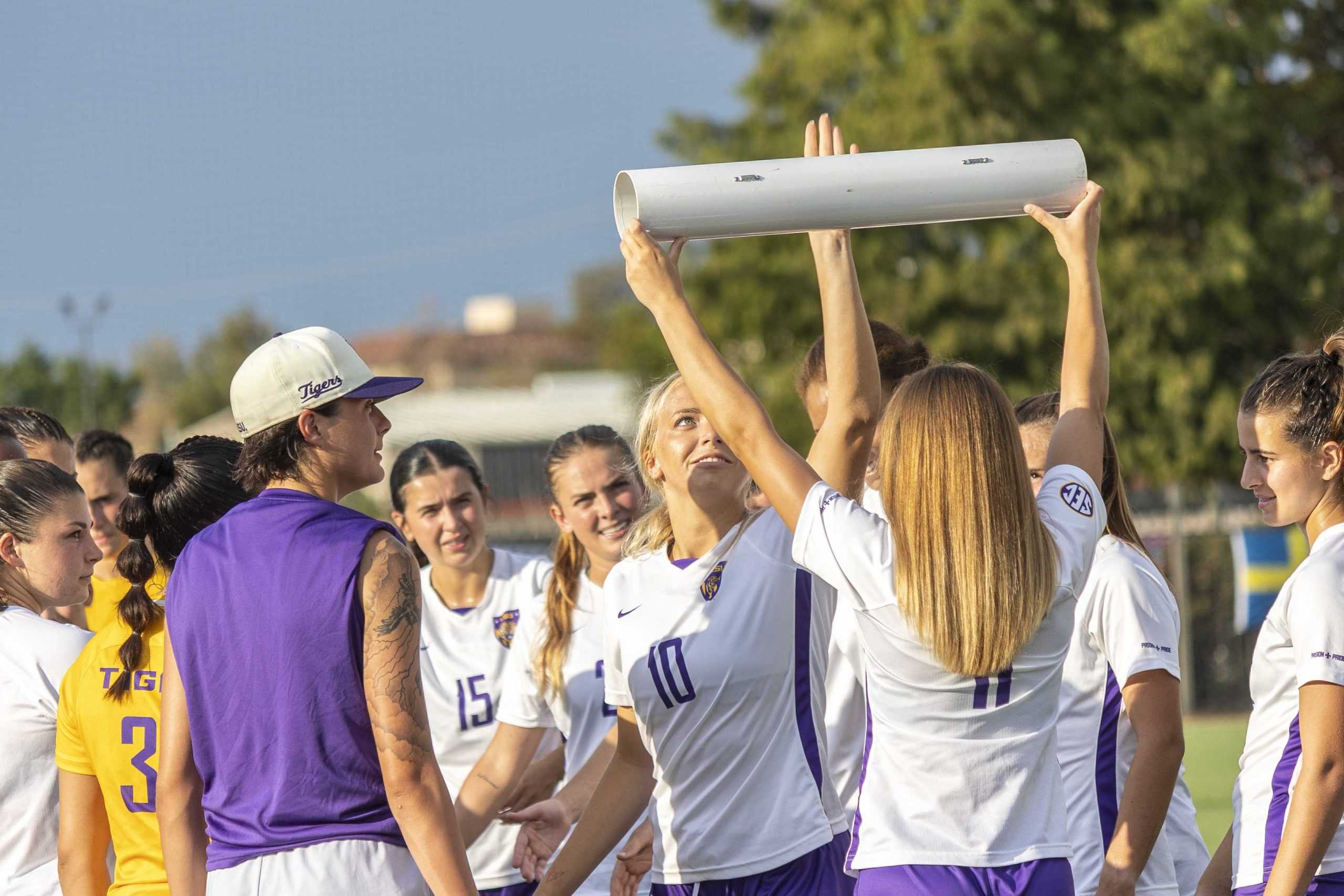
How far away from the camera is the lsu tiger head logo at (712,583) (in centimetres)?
380

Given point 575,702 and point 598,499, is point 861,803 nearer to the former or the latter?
point 575,702

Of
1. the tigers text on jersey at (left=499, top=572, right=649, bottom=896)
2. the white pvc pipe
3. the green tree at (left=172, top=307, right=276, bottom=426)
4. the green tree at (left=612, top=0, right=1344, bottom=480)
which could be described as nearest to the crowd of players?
the white pvc pipe

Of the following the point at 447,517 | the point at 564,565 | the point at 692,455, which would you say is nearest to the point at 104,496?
the point at 447,517

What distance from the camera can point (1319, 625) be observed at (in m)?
3.30

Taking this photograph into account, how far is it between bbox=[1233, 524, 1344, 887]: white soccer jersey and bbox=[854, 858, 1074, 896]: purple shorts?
2.25ft

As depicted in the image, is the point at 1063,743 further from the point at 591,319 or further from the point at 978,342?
the point at 591,319

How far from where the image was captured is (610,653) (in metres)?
3.97

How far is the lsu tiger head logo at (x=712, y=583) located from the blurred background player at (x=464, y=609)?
184 centimetres

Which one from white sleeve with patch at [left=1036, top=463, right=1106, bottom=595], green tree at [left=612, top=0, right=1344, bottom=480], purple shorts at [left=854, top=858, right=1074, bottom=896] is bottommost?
purple shorts at [left=854, top=858, right=1074, bottom=896]

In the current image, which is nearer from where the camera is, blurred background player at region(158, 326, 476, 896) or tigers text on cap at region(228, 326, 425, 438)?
blurred background player at region(158, 326, 476, 896)

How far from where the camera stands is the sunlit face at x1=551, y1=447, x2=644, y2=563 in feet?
17.8

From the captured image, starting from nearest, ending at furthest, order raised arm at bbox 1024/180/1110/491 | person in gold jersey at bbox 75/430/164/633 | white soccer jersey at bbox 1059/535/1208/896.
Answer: raised arm at bbox 1024/180/1110/491
white soccer jersey at bbox 1059/535/1208/896
person in gold jersey at bbox 75/430/164/633

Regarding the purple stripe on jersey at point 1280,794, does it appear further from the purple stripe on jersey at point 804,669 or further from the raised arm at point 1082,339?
the purple stripe on jersey at point 804,669

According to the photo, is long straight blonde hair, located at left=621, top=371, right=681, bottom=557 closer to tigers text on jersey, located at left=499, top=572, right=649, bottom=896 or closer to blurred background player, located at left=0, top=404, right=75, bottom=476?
tigers text on jersey, located at left=499, top=572, right=649, bottom=896
